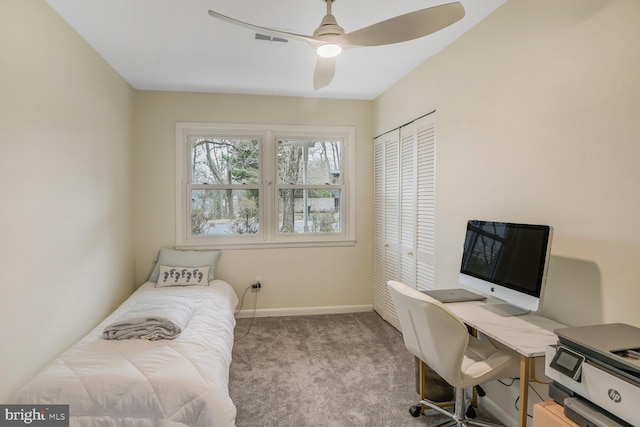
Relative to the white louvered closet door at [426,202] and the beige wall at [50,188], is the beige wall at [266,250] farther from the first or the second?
the white louvered closet door at [426,202]

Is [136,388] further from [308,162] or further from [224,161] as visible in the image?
[308,162]

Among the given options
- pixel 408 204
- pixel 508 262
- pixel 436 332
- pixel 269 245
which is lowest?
pixel 436 332

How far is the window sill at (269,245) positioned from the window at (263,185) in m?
0.01

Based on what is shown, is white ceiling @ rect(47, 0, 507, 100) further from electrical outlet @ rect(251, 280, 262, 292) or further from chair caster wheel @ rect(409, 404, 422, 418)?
Answer: chair caster wheel @ rect(409, 404, 422, 418)

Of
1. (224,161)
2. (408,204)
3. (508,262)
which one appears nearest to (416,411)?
(508,262)

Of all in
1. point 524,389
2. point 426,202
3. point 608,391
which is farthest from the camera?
point 426,202

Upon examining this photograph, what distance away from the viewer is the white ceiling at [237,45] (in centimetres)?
212

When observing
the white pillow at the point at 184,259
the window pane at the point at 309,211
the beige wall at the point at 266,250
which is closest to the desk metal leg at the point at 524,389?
the beige wall at the point at 266,250

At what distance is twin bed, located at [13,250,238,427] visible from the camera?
1.66 metres

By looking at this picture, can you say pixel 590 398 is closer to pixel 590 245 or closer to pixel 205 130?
pixel 590 245

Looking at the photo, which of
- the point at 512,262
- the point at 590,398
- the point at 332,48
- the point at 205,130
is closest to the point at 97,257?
the point at 205,130

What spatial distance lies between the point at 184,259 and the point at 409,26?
3.08 metres

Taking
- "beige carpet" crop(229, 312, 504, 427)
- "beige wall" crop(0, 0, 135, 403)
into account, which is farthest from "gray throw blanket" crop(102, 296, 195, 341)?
"beige carpet" crop(229, 312, 504, 427)

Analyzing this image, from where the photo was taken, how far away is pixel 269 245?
13.0 ft
